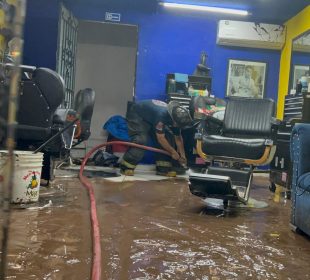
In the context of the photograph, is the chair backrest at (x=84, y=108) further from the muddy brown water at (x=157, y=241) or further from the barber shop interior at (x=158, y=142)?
the muddy brown water at (x=157, y=241)

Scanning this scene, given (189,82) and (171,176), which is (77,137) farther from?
(189,82)

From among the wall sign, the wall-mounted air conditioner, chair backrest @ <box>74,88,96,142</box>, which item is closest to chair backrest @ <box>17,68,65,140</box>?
chair backrest @ <box>74,88,96,142</box>

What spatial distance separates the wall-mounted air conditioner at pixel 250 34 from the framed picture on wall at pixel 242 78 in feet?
1.04

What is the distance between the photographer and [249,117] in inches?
163

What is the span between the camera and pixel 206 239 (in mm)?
2229

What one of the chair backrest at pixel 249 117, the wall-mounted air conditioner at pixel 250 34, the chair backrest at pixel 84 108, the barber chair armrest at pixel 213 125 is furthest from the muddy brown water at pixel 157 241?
the wall-mounted air conditioner at pixel 250 34

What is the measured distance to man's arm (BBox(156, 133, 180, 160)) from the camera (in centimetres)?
518

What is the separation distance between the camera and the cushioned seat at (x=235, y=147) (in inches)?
130

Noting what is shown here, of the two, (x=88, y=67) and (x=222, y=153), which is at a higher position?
(x=88, y=67)

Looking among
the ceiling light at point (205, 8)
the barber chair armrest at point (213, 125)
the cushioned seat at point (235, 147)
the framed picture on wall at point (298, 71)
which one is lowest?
the cushioned seat at point (235, 147)

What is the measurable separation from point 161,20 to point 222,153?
3.84 m

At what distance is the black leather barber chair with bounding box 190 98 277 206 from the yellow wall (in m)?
2.45

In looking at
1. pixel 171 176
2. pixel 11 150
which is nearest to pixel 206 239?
pixel 11 150

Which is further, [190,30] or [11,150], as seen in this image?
[190,30]
